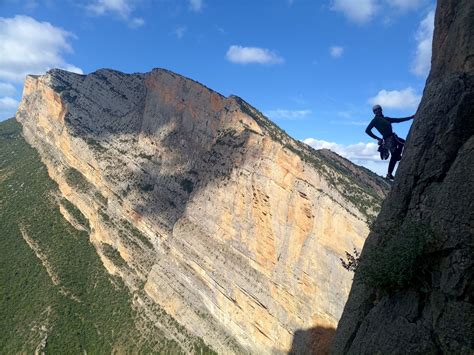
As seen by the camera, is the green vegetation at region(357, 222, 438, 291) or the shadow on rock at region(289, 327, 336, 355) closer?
the green vegetation at region(357, 222, 438, 291)

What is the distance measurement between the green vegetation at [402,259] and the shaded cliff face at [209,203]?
103 feet

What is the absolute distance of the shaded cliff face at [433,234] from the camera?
23.0ft

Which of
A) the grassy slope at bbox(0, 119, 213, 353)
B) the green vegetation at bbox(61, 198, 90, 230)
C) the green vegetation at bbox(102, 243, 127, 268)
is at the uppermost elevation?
the green vegetation at bbox(61, 198, 90, 230)

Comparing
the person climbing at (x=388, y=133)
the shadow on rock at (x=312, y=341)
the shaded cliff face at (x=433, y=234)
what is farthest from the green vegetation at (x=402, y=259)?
the shadow on rock at (x=312, y=341)

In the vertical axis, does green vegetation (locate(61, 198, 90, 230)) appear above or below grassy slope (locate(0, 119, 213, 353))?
above

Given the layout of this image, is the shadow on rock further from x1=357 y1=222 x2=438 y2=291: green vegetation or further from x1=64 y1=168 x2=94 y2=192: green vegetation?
x1=64 y1=168 x2=94 y2=192: green vegetation

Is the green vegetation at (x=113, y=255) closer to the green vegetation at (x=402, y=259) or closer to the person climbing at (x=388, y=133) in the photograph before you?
the person climbing at (x=388, y=133)

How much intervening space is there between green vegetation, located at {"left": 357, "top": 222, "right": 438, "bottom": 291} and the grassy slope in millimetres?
46044

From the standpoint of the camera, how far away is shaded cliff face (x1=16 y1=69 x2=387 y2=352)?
41844 millimetres

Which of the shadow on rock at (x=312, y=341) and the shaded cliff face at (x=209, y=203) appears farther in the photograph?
the shaded cliff face at (x=209, y=203)

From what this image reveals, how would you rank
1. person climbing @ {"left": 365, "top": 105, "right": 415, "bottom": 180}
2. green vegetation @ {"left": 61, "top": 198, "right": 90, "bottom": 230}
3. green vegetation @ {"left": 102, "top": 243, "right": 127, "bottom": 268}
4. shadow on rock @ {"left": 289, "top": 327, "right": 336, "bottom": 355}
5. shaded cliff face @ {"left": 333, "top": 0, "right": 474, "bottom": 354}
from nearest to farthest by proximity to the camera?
1. shaded cliff face @ {"left": 333, "top": 0, "right": 474, "bottom": 354}
2. person climbing @ {"left": 365, "top": 105, "right": 415, "bottom": 180}
3. shadow on rock @ {"left": 289, "top": 327, "right": 336, "bottom": 355}
4. green vegetation @ {"left": 102, "top": 243, "right": 127, "bottom": 268}
5. green vegetation @ {"left": 61, "top": 198, "right": 90, "bottom": 230}

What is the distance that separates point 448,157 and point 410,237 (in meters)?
2.17

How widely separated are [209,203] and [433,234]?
46822mm

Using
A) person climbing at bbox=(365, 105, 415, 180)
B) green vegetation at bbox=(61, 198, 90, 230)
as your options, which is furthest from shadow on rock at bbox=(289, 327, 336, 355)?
green vegetation at bbox=(61, 198, 90, 230)
